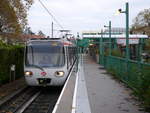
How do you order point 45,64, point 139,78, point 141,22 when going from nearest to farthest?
1. point 139,78
2. point 45,64
3. point 141,22

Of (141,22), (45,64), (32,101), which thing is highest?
(141,22)

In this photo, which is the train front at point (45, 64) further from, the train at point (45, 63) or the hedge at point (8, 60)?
the hedge at point (8, 60)

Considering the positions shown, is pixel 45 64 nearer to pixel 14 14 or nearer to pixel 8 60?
pixel 8 60

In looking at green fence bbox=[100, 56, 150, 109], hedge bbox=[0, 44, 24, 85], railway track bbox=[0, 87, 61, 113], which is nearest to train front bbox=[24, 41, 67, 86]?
railway track bbox=[0, 87, 61, 113]

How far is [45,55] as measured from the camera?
16672 mm

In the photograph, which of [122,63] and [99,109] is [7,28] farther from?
[99,109]

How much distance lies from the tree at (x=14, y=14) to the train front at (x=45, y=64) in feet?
27.4

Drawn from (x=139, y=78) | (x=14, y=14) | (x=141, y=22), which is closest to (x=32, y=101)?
(x=139, y=78)

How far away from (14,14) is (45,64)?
1242 cm

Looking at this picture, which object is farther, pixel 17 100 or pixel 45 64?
pixel 45 64

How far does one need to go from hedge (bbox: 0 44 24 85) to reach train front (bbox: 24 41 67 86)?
5.54 feet

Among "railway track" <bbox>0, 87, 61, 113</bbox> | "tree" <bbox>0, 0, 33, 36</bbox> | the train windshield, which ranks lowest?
"railway track" <bbox>0, 87, 61, 113</bbox>

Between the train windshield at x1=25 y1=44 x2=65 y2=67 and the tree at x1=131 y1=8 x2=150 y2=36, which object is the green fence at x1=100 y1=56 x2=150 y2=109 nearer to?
the train windshield at x1=25 y1=44 x2=65 y2=67

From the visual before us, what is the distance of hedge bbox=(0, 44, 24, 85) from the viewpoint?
17.8m
